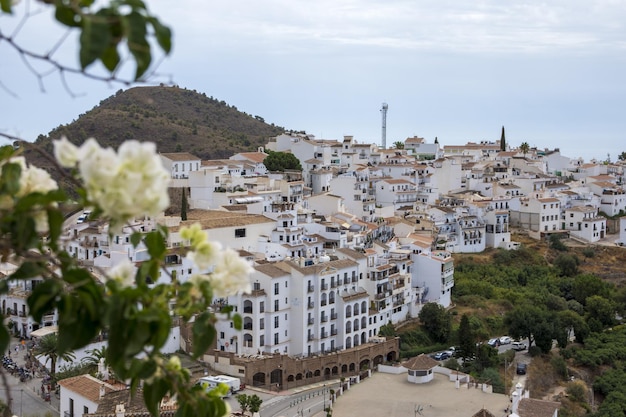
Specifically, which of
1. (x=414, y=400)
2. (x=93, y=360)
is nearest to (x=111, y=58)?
(x=93, y=360)

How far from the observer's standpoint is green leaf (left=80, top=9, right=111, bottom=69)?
1827 mm

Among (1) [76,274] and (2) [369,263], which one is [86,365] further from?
(1) [76,274]

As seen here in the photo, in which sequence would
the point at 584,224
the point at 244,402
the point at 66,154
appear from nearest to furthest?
the point at 66,154 < the point at 244,402 < the point at 584,224

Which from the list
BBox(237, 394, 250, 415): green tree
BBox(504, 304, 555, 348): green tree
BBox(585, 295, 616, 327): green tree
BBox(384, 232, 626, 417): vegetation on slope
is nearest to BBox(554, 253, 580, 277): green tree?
BBox(384, 232, 626, 417): vegetation on slope

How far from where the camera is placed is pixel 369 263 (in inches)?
1120

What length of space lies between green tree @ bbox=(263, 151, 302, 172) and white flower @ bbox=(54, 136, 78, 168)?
37424 millimetres

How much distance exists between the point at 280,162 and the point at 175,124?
72.5ft

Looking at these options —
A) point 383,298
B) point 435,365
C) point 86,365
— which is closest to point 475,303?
point 383,298

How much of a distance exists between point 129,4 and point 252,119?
72.5 metres

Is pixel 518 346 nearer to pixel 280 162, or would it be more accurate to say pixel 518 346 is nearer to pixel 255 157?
pixel 280 162

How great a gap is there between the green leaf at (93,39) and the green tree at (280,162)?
37.7 metres

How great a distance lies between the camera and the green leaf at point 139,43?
6.10 ft

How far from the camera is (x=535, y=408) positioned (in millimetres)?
20344

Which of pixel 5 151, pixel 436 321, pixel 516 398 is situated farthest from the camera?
pixel 436 321
